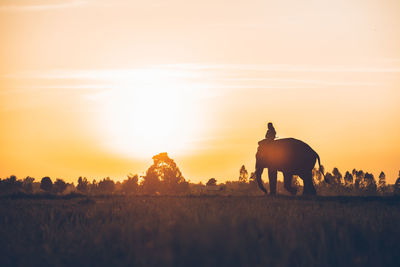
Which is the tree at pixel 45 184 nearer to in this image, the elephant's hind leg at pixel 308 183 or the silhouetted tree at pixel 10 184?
the silhouetted tree at pixel 10 184

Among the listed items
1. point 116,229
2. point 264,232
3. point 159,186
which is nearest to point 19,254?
point 116,229

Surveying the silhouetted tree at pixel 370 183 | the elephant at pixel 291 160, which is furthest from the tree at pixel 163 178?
the elephant at pixel 291 160

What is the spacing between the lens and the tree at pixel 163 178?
171 ft

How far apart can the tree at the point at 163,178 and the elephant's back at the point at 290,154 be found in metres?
23.6

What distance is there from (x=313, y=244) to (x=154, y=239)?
250cm

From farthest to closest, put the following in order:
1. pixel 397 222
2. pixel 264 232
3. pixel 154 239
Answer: pixel 397 222 → pixel 264 232 → pixel 154 239

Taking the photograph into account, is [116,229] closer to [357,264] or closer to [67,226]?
[67,226]

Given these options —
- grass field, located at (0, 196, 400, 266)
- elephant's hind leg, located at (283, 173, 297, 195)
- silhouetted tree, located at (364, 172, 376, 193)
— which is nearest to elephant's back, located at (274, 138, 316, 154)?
elephant's hind leg, located at (283, 173, 297, 195)

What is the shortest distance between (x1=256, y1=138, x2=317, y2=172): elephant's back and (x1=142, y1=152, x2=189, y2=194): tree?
23.6 meters

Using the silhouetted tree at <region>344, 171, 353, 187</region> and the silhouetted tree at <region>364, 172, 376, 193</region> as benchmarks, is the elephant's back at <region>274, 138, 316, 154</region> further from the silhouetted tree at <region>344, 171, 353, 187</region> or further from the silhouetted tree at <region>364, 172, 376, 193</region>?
the silhouetted tree at <region>344, 171, 353, 187</region>

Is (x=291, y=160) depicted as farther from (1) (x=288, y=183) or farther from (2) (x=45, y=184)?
(2) (x=45, y=184)

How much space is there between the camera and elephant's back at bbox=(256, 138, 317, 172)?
95.0ft

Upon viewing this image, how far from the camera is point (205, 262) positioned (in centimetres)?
670

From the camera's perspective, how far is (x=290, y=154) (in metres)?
29.1
